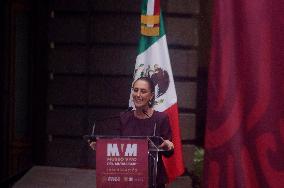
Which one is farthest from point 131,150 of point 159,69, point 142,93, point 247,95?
point 159,69

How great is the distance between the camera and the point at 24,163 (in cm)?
795

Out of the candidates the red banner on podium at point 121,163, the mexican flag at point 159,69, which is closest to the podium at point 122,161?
the red banner on podium at point 121,163

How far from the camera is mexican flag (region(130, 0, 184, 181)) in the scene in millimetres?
5688

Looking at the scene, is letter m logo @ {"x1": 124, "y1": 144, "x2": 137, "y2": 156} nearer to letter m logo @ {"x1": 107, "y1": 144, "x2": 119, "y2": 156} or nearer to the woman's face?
letter m logo @ {"x1": 107, "y1": 144, "x2": 119, "y2": 156}

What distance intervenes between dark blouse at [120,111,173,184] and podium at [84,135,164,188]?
252 millimetres

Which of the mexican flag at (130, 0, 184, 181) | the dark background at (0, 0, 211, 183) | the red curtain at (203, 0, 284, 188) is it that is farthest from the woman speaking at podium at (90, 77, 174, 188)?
the dark background at (0, 0, 211, 183)

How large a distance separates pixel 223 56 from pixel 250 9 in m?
0.32

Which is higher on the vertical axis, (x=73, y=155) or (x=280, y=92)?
(x=280, y=92)

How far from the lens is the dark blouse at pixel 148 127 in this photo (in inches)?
166

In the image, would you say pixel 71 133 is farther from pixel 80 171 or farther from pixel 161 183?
pixel 161 183

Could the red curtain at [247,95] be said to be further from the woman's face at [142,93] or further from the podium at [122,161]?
the woman's face at [142,93]

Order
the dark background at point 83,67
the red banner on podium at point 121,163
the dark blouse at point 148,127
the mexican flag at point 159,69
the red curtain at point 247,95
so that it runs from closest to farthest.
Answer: the red curtain at point 247,95 < the red banner on podium at point 121,163 < the dark blouse at point 148,127 < the mexican flag at point 159,69 < the dark background at point 83,67

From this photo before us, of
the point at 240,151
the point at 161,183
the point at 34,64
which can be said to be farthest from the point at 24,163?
the point at 240,151

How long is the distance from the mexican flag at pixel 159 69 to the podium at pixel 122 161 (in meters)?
1.77
